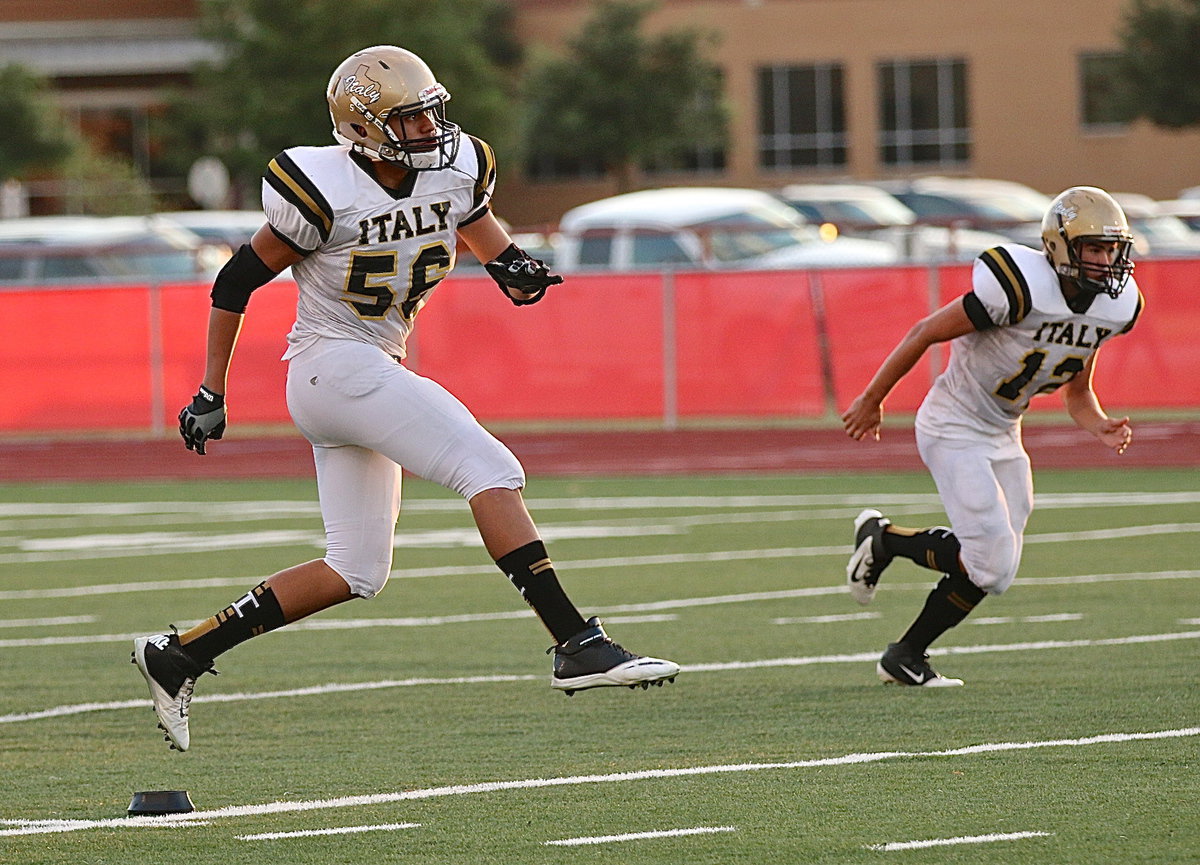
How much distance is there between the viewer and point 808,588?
9.85m

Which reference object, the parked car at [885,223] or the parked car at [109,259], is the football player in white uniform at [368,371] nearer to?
the parked car at [885,223]

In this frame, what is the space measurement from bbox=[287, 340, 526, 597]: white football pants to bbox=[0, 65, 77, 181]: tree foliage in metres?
37.0

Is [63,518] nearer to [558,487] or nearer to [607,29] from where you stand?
[558,487]

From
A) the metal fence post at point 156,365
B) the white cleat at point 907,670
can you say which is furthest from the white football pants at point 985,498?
the metal fence post at point 156,365

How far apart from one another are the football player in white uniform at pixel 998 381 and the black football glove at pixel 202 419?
2301 mm

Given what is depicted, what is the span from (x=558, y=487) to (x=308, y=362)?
954 centimetres

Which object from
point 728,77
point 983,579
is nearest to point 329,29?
point 728,77

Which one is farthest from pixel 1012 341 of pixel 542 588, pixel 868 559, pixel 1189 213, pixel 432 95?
pixel 1189 213

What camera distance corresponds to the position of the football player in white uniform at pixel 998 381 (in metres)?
6.95

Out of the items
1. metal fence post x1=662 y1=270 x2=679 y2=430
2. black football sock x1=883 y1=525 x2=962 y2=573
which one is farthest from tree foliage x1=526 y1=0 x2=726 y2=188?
black football sock x1=883 y1=525 x2=962 y2=573

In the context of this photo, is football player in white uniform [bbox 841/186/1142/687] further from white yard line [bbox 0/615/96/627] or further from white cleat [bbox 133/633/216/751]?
white yard line [bbox 0/615/96/627]

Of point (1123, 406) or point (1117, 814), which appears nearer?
point (1117, 814)

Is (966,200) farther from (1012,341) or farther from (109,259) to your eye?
(1012,341)

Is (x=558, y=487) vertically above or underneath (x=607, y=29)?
underneath
